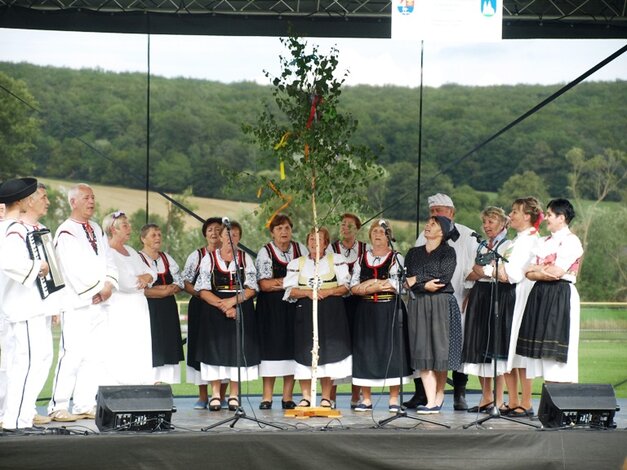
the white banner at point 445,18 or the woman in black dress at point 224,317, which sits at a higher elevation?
the white banner at point 445,18

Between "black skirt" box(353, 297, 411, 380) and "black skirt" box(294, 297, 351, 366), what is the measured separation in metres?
0.17

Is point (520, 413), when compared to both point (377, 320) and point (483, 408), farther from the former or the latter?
point (377, 320)

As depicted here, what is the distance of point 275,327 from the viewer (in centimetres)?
912

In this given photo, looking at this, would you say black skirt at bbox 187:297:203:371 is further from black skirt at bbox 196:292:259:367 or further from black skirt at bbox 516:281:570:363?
black skirt at bbox 516:281:570:363

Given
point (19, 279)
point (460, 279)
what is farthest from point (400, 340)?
point (19, 279)

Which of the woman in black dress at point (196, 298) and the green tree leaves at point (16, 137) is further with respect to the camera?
the green tree leaves at point (16, 137)

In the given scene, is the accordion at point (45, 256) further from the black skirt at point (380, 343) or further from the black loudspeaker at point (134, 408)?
the black skirt at point (380, 343)

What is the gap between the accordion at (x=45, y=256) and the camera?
23.2 ft

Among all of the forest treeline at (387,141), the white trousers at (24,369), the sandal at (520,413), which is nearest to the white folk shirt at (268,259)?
the sandal at (520,413)

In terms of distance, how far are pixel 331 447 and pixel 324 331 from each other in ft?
5.72

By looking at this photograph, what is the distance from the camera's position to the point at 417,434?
7234 mm

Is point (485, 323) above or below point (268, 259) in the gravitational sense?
below

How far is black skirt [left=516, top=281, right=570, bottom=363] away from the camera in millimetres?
8039

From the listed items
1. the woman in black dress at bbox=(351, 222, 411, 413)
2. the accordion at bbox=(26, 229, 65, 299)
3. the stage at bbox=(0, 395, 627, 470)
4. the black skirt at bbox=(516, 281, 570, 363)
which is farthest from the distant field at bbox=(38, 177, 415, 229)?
the stage at bbox=(0, 395, 627, 470)
